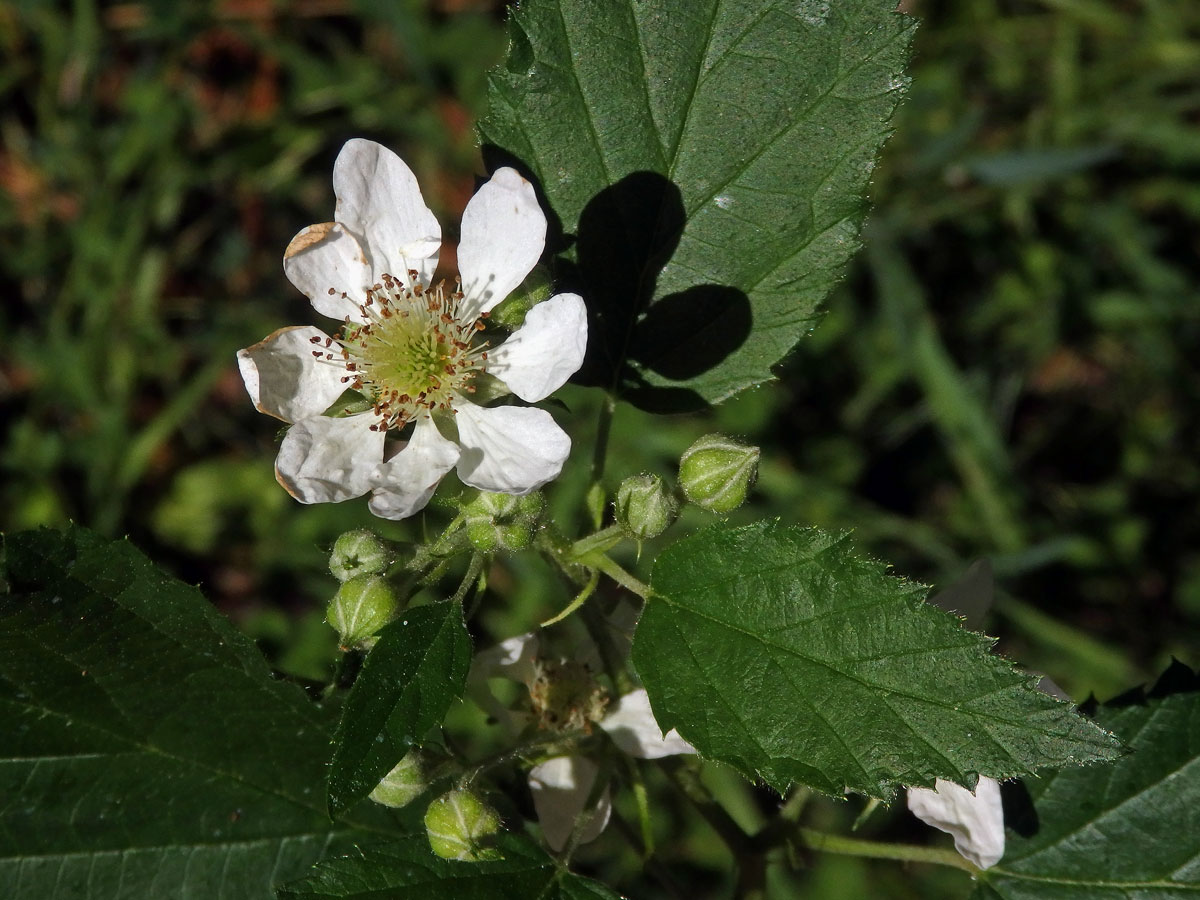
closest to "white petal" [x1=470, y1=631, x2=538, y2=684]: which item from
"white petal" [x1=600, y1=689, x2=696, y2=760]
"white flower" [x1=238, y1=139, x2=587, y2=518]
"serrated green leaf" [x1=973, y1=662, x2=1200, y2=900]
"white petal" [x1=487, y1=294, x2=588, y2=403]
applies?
"white petal" [x1=600, y1=689, x2=696, y2=760]

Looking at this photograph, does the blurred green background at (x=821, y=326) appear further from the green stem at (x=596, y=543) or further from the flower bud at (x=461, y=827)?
the flower bud at (x=461, y=827)

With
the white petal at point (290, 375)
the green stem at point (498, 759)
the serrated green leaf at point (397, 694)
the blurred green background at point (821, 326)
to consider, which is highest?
the white petal at point (290, 375)

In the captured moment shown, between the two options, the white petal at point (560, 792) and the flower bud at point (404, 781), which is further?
the white petal at point (560, 792)

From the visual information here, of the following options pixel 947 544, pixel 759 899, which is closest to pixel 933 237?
pixel 947 544

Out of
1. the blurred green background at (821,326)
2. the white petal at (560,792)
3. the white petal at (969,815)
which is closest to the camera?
the white petal at (969,815)

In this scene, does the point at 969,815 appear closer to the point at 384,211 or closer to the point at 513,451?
the point at 513,451

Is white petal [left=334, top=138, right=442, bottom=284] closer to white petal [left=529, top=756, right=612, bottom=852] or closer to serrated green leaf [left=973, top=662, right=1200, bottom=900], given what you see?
white petal [left=529, top=756, right=612, bottom=852]

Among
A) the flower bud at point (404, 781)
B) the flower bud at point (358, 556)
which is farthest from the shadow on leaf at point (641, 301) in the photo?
the flower bud at point (404, 781)
